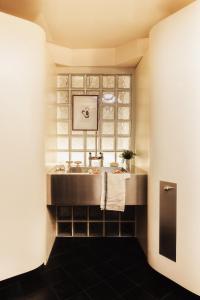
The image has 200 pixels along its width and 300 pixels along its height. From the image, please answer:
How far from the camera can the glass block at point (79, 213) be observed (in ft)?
8.74

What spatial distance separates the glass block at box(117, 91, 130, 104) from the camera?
2746mm

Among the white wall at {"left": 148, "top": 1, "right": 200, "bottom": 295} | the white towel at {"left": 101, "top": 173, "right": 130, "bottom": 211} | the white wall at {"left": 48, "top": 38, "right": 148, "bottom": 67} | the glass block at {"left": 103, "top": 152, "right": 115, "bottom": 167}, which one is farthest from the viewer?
the glass block at {"left": 103, "top": 152, "right": 115, "bottom": 167}

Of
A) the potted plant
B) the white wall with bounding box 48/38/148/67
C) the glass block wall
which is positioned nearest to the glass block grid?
the potted plant

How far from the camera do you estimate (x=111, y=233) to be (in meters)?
2.70

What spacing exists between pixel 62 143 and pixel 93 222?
1.07 metres

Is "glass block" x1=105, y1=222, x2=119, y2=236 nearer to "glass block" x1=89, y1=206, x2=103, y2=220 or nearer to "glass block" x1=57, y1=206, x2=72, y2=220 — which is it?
"glass block" x1=89, y1=206, x2=103, y2=220

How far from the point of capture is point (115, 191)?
2.08 m

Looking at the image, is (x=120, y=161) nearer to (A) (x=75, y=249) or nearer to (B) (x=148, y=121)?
(B) (x=148, y=121)

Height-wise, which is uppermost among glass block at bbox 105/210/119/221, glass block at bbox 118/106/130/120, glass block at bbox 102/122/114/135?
glass block at bbox 118/106/130/120

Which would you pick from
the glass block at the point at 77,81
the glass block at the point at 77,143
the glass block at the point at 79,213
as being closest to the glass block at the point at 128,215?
the glass block at the point at 79,213

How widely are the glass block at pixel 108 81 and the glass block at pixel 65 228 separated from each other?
179 cm

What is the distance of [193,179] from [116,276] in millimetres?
1104

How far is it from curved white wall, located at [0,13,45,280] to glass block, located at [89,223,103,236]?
2.97ft

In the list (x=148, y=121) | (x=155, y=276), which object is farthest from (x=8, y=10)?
(x=155, y=276)
